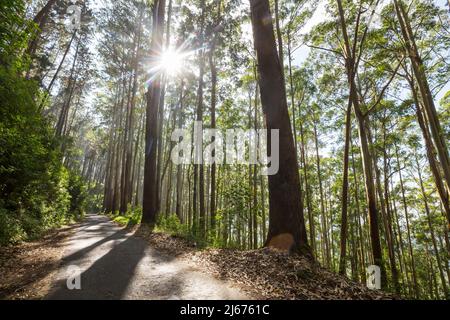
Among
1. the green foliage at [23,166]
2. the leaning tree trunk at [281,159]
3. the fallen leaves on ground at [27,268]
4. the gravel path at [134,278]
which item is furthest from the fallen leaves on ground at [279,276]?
the green foliage at [23,166]

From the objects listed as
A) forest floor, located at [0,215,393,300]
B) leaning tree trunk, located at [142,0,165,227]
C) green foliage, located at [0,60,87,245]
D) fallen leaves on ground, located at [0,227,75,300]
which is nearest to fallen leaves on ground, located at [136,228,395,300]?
forest floor, located at [0,215,393,300]

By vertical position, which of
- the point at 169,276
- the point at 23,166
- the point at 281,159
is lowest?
the point at 169,276

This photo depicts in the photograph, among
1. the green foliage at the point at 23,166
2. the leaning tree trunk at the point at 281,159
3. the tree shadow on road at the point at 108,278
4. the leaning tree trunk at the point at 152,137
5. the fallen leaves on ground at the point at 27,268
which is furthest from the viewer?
the leaning tree trunk at the point at 152,137

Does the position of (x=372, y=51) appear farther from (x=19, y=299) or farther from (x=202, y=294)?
(x=19, y=299)

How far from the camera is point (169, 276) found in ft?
13.1

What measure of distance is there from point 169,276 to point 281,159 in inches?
127

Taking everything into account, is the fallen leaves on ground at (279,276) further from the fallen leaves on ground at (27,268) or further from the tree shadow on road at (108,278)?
the fallen leaves on ground at (27,268)

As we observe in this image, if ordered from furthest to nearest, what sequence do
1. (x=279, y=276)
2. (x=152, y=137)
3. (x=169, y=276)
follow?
(x=152, y=137) < (x=169, y=276) < (x=279, y=276)

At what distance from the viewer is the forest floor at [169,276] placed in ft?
10.5

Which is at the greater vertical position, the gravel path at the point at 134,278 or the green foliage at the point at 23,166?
the green foliage at the point at 23,166

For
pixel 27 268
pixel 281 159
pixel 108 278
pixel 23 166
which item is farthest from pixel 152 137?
pixel 108 278

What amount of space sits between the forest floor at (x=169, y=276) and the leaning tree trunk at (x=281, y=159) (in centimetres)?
50

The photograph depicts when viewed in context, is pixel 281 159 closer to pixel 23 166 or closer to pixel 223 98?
pixel 23 166

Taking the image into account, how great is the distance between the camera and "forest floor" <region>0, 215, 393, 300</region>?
3.21 meters
